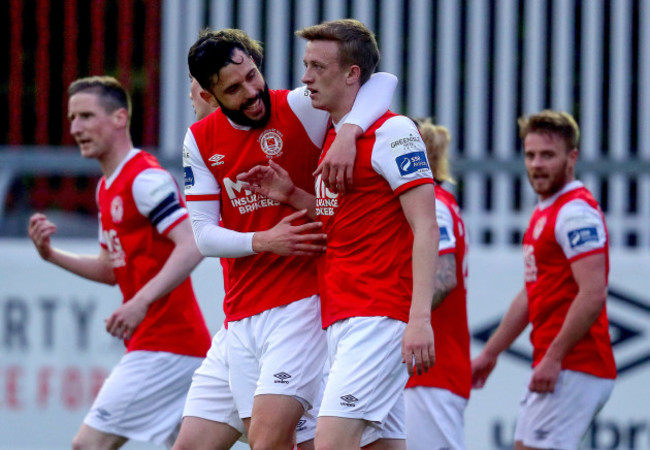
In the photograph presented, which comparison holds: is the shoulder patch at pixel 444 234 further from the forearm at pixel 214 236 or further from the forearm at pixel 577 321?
the forearm at pixel 214 236

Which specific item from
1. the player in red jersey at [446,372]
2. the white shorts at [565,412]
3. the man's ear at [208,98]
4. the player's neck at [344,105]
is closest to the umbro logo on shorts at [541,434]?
the white shorts at [565,412]

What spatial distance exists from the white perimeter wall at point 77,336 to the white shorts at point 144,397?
225cm

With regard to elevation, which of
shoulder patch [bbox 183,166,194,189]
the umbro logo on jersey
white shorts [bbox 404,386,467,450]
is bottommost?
white shorts [bbox 404,386,467,450]

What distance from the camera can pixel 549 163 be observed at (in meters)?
6.05

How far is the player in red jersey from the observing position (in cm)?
544

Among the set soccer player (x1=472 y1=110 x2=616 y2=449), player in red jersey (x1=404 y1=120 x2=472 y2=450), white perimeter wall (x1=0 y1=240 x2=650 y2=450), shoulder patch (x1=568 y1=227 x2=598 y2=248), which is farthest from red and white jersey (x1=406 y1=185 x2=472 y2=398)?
white perimeter wall (x1=0 y1=240 x2=650 y2=450)

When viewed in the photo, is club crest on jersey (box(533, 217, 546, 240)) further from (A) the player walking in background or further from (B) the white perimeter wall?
(B) the white perimeter wall

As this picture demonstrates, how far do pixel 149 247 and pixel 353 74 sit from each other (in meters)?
1.84

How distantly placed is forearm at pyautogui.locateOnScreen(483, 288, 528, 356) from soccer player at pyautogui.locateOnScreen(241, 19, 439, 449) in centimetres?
168

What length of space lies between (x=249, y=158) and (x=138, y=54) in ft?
31.3

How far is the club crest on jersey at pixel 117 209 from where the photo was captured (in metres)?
5.97

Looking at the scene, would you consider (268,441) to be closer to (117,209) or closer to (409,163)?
(409,163)

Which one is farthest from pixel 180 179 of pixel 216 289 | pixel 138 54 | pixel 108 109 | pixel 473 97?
pixel 138 54

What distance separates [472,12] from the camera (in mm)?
10742
